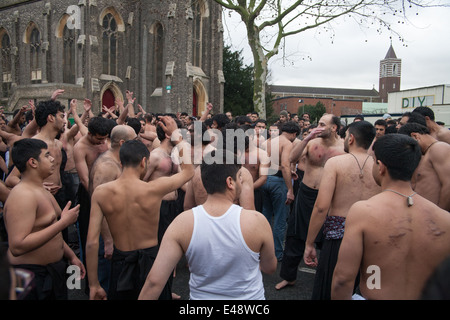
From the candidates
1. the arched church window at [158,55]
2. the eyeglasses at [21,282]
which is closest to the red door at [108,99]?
the arched church window at [158,55]

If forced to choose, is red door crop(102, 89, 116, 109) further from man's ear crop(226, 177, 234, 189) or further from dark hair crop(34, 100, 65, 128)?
man's ear crop(226, 177, 234, 189)

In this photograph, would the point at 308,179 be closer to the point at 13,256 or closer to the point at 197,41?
the point at 13,256

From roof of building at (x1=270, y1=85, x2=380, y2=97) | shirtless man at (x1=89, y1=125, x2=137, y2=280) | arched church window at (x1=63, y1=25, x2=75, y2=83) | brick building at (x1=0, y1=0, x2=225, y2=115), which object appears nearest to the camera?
shirtless man at (x1=89, y1=125, x2=137, y2=280)

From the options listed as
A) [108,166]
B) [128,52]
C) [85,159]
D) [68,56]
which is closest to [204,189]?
[108,166]

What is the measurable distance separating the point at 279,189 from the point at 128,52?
2303cm

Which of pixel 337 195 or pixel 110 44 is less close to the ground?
pixel 110 44

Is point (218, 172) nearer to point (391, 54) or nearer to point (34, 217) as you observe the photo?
point (34, 217)

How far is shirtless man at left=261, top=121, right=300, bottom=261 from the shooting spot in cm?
540

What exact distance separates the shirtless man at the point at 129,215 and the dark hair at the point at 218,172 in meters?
0.61

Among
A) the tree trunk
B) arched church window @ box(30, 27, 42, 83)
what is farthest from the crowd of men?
arched church window @ box(30, 27, 42, 83)

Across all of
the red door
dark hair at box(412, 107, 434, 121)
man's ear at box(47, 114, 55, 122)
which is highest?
the red door

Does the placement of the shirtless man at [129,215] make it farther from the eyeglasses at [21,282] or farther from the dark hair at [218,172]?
the eyeglasses at [21,282]

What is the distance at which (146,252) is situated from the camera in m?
2.89

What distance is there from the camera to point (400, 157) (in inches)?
84.4
